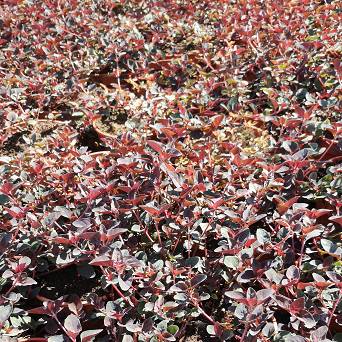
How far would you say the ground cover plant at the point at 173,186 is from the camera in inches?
72.5

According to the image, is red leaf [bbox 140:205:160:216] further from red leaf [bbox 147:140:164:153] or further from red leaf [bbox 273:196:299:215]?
red leaf [bbox 273:196:299:215]

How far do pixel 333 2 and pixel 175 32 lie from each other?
125 cm

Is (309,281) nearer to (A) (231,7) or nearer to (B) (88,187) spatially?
(B) (88,187)

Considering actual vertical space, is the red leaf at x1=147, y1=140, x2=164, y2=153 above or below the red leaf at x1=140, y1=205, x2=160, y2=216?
above

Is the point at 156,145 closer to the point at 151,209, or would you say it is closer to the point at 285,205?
the point at 151,209

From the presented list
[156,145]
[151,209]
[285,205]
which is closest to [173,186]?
[156,145]

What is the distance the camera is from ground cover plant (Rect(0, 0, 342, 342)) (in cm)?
184

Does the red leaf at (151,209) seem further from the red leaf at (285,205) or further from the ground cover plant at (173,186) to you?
the red leaf at (285,205)

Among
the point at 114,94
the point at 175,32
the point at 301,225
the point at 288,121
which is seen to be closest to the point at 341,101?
the point at 288,121

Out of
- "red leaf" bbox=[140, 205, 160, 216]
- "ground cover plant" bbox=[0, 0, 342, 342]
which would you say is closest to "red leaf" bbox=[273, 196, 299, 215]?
"ground cover plant" bbox=[0, 0, 342, 342]

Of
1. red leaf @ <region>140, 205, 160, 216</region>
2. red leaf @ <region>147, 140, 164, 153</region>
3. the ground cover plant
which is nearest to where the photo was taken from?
the ground cover plant

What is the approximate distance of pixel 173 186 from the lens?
7.51ft

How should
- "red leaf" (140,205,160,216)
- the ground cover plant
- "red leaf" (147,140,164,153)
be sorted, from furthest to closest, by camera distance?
"red leaf" (147,140,164,153) → "red leaf" (140,205,160,216) → the ground cover plant

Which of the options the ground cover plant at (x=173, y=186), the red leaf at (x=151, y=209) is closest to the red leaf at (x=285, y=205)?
the ground cover plant at (x=173, y=186)
